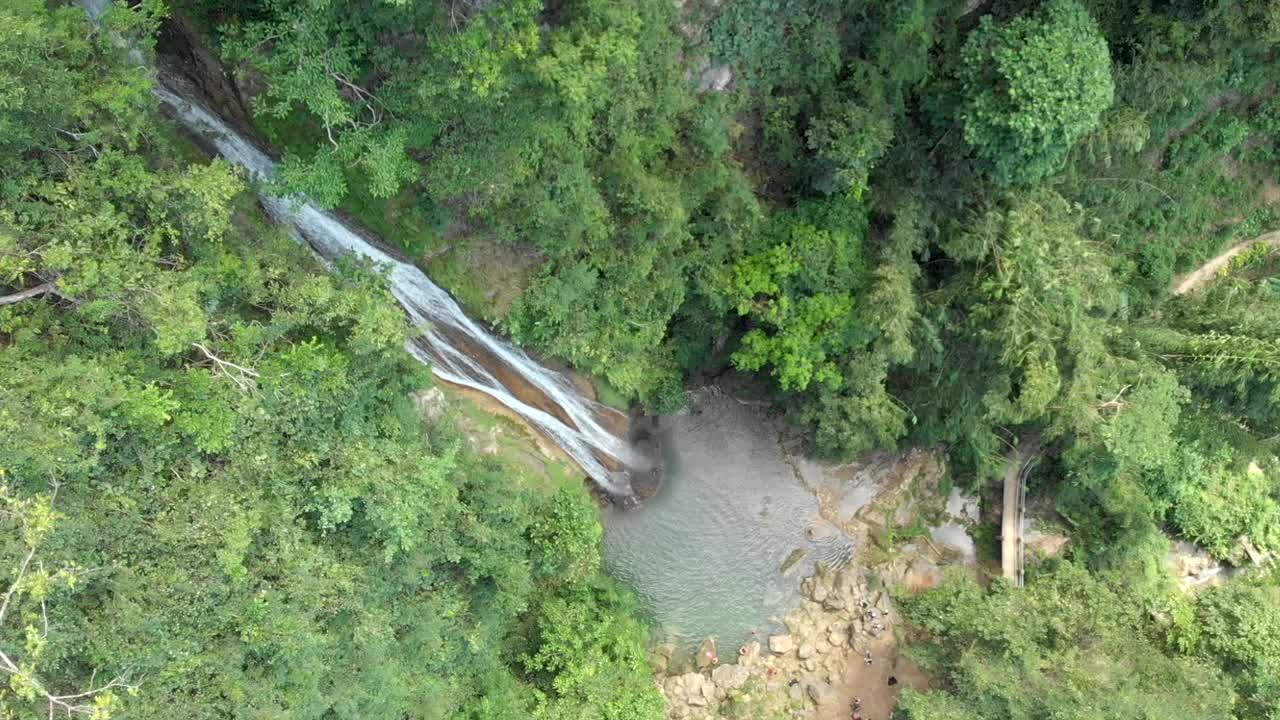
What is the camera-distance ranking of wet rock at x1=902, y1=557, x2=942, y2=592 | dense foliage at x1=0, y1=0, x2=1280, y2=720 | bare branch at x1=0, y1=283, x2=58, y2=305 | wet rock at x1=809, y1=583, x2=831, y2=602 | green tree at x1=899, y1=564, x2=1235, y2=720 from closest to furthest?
1. bare branch at x1=0, y1=283, x2=58, y2=305
2. dense foliage at x1=0, y1=0, x2=1280, y2=720
3. green tree at x1=899, y1=564, x2=1235, y2=720
4. wet rock at x1=809, y1=583, x2=831, y2=602
5. wet rock at x1=902, y1=557, x2=942, y2=592

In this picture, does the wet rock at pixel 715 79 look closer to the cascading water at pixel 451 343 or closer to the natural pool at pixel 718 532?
the cascading water at pixel 451 343

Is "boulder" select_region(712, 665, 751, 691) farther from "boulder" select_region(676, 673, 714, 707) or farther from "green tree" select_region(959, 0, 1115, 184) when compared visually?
"green tree" select_region(959, 0, 1115, 184)

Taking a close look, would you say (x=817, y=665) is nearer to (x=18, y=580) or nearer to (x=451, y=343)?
(x=451, y=343)

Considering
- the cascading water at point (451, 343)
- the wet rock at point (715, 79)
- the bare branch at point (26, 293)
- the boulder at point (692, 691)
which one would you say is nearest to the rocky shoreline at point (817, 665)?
the boulder at point (692, 691)

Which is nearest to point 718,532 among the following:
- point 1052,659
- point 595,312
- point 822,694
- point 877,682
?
point 822,694

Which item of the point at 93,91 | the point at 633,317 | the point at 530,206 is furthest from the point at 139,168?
the point at 633,317

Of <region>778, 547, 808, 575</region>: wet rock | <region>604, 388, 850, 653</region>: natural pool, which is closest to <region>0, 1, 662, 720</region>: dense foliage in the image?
<region>604, 388, 850, 653</region>: natural pool
